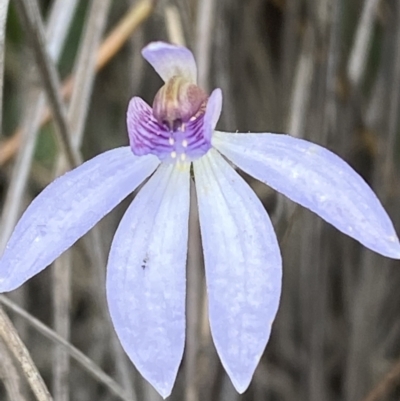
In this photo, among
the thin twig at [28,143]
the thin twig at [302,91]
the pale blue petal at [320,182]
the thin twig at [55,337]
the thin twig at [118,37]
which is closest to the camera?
the pale blue petal at [320,182]

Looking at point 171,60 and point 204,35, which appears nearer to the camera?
point 171,60

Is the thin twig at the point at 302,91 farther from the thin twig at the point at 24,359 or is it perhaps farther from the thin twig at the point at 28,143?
the thin twig at the point at 24,359

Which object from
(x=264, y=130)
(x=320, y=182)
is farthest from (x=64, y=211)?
(x=264, y=130)

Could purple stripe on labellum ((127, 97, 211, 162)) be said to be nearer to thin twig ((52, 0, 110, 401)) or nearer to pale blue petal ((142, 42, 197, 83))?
pale blue petal ((142, 42, 197, 83))

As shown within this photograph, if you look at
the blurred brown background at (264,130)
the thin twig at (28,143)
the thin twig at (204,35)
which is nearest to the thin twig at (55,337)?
the blurred brown background at (264,130)

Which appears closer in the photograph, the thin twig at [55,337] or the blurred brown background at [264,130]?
the thin twig at [55,337]

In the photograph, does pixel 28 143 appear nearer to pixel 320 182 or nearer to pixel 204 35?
pixel 204 35

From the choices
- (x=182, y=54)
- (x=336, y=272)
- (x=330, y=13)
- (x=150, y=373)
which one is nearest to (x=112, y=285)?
(x=150, y=373)
